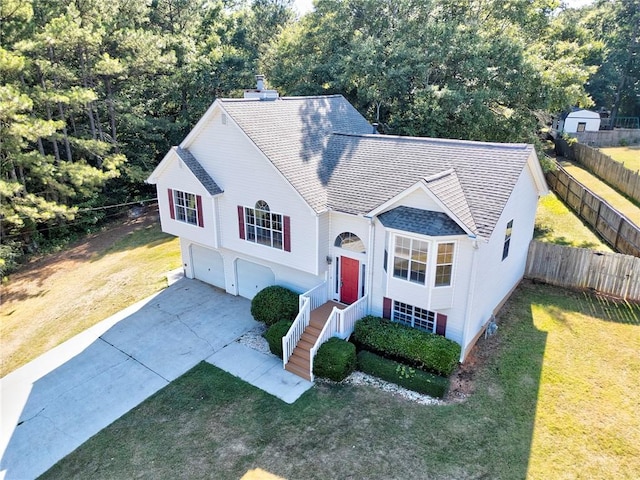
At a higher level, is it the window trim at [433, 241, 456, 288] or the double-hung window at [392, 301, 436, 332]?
the window trim at [433, 241, 456, 288]

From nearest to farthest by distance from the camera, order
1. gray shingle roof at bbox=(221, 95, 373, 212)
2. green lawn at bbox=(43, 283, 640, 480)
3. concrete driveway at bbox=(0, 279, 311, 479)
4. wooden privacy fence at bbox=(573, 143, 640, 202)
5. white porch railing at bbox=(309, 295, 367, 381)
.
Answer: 1. green lawn at bbox=(43, 283, 640, 480)
2. concrete driveway at bbox=(0, 279, 311, 479)
3. white porch railing at bbox=(309, 295, 367, 381)
4. gray shingle roof at bbox=(221, 95, 373, 212)
5. wooden privacy fence at bbox=(573, 143, 640, 202)

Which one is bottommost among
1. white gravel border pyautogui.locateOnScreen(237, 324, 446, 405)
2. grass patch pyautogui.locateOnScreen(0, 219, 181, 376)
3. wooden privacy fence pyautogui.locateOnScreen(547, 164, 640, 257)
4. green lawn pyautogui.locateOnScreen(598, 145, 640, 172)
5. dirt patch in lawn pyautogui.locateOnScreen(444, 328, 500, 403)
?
grass patch pyautogui.locateOnScreen(0, 219, 181, 376)

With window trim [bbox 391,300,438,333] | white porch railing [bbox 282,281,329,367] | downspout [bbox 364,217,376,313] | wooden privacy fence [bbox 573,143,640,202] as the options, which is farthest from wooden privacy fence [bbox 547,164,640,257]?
white porch railing [bbox 282,281,329,367]

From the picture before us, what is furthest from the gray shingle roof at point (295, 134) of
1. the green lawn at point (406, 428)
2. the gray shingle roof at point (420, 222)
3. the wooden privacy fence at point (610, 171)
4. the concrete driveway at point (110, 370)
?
the wooden privacy fence at point (610, 171)

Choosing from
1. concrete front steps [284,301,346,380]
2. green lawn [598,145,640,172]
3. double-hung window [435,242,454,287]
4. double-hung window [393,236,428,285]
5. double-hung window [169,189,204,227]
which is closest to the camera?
double-hung window [435,242,454,287]

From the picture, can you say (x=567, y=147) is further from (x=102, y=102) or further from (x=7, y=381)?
(x=7, y=381)

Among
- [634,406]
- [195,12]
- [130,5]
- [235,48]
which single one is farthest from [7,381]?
[195,12]

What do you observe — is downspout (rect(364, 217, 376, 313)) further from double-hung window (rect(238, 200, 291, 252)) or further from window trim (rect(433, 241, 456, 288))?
double-hung window (rect(238, 200, 291, 252))
